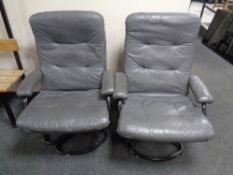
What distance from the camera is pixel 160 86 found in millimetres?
1611

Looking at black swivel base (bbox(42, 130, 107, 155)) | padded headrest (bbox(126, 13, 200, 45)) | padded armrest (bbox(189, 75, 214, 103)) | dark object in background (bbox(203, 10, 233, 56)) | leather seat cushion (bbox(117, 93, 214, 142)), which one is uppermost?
padded headrest (bbox(126, 13, 200, 45))

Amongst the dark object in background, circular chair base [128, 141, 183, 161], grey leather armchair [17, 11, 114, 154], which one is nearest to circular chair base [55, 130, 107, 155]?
grey leather armchair [17, 11, 114, 154]

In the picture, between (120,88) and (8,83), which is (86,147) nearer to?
(120,88)

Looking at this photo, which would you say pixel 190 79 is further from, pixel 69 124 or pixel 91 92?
pixel 69 124

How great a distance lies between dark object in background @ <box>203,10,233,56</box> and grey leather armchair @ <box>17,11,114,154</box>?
2.56m

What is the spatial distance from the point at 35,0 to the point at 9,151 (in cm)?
129

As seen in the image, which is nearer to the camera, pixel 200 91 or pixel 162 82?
pixel 200 91

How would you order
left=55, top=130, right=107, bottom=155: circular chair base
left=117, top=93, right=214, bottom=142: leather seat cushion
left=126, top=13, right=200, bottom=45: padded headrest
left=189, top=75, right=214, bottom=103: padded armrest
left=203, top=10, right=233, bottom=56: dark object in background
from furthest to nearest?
left=203, top=10, right=233, bottom=56: dark object in background, left=55, top=130, right=107, bottom=155: circular chair base, left=126, top=13, right=200, bottom=45: padded headrest, left=189, top=75, right=214, bottom=103: padded armrest, left=117, top=93, right=214, bottom=142: leather seat cushion

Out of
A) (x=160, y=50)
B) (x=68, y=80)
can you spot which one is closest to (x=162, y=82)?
(x=160, y=50)

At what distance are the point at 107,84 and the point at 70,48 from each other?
46 cm

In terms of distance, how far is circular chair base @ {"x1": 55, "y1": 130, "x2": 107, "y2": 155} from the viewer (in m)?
1.57

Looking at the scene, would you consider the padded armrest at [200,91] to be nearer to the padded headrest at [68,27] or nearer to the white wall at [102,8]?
the white wall at [102,8]

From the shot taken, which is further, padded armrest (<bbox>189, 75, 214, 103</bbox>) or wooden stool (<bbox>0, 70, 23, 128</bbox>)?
wooden stool (<bbox>0, 70, 23, 128</bbox>)

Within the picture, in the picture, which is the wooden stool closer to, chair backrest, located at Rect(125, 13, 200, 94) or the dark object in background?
chair backrest, located at Rect(125, 13, 200, 94)
